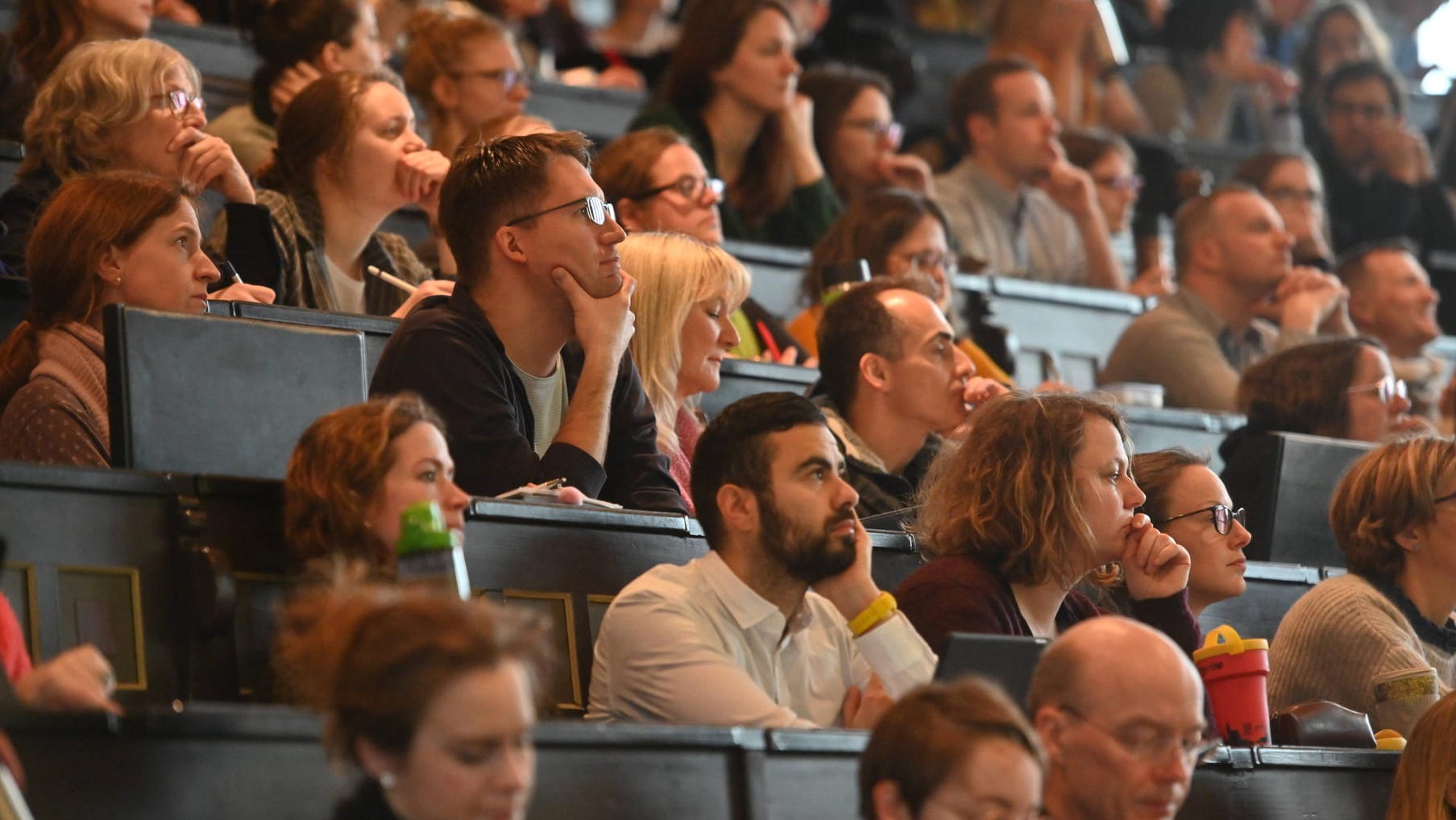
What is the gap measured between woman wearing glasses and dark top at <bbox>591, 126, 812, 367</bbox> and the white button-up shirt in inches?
63.7

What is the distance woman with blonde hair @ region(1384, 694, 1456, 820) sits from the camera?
2.99 meters

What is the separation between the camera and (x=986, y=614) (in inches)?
118

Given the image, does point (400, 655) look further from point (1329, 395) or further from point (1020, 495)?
point (1329, 395)

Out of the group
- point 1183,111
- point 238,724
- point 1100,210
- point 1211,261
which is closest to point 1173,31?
point 1183,111

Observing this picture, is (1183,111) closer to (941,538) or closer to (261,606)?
(941,538)

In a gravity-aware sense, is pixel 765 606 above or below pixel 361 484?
below

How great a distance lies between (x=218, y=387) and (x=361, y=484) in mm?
346

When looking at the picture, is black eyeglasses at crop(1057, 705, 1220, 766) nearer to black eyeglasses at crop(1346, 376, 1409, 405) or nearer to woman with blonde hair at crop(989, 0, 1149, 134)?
black eyeglasses at crop(1346, 376, 1409, 405)

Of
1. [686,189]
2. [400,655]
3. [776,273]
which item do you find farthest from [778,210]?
[400,655]

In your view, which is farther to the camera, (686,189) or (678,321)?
(686,189)

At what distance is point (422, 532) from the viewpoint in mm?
2342

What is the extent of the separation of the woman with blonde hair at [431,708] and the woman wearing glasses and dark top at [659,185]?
2.49 meters

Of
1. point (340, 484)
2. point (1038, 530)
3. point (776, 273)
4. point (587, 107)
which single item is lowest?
point (1038, 530)

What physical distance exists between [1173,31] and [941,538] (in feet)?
18.7
